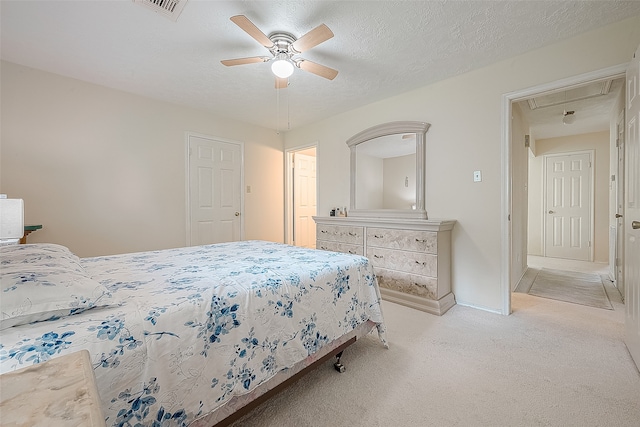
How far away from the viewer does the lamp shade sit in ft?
6.22

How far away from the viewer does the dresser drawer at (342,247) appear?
335 cm

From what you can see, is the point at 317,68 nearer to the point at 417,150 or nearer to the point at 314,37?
the point at 314,37

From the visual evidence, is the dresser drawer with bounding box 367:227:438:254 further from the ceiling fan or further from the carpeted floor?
the ceiling fan

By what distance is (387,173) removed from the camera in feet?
11.2

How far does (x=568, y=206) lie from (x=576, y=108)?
7.50 feet

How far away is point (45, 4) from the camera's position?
72.4 inches

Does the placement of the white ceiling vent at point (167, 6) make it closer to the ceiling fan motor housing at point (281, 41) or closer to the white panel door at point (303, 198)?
the ceiling fan motor housing at point (281, 41)


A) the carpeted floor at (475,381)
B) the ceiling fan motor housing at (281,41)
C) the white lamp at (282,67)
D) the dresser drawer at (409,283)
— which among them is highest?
the ceiling fan motor housing at (281,41)

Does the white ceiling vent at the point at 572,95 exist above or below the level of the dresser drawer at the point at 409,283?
above

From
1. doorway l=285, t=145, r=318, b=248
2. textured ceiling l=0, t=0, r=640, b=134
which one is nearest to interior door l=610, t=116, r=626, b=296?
textured ceiling l=0, t=0, r=640, b=134

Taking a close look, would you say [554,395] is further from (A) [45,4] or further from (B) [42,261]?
(A) [45,4]

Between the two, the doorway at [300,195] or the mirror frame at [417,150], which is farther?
the doorway at [300,195]

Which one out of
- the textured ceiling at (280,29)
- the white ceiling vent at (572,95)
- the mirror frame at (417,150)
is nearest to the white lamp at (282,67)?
the textured ceiling at (280,29)

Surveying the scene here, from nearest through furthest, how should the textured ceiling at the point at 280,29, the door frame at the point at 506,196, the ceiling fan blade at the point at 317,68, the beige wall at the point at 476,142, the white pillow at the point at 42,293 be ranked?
the white pillow at the point at 42,293 → the textured ceiling at the point at 280,29 → the ceiling fan blade at the point at 317,68 → the beige wall at the point at 476,142 → the door frame at the point at 506,196
